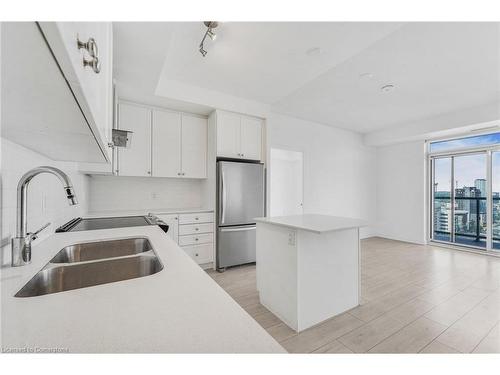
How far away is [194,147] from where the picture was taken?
3371 mm

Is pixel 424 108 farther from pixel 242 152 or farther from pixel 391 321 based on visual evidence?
pixel 391 321

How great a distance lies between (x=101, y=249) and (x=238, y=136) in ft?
7.99

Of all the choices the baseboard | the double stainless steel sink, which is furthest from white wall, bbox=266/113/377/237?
the double stainless steel sink

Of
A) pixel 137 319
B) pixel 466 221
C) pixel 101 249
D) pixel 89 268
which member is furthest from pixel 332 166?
pixel 137 319

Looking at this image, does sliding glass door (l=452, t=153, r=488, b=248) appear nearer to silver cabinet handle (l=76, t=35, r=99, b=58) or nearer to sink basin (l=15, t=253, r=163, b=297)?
sink basin (l=15, t=253, r=163, b=297)

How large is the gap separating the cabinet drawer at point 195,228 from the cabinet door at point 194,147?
2.51 feet

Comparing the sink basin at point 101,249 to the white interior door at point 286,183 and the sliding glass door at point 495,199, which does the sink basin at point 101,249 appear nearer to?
the white interior door at point 286,183

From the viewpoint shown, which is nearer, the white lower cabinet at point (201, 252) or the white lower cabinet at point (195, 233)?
the white lower cabinet at point (195, 233)

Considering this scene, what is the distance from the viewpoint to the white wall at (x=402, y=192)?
16.3 feet

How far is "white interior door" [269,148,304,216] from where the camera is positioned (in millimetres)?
4516

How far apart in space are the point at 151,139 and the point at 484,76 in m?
4.47

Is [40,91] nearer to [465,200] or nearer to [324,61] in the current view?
[324,61]

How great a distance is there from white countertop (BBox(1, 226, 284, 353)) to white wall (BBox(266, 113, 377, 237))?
3748 mm

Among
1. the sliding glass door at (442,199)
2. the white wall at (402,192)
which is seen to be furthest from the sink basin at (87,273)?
the sliding glass door at (442,199)
